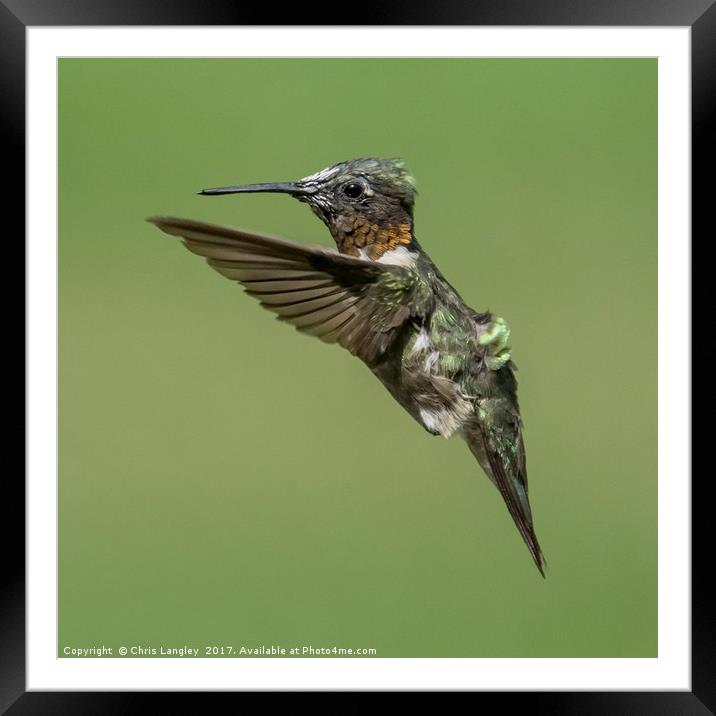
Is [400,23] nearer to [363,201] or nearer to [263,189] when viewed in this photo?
[363,201]

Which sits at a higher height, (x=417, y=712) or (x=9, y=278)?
(x=9, y=278)

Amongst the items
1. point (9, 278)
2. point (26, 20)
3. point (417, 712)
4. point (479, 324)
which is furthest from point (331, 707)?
point (26, 20)

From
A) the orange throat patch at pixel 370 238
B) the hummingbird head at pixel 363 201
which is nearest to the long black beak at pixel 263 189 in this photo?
the hummingbird head at pixel 363 201

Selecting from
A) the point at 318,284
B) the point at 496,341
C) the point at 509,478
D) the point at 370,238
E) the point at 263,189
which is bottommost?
the point at 509,478

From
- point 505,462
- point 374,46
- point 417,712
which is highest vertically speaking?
point 374,46

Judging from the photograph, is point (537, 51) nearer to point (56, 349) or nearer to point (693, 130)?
point (693, 130)

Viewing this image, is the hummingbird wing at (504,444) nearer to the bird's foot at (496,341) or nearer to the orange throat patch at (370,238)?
the bird's foot at (496,341)

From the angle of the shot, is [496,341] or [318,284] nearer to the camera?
[318,284]

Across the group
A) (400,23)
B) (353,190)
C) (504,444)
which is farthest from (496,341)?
(400,23)
